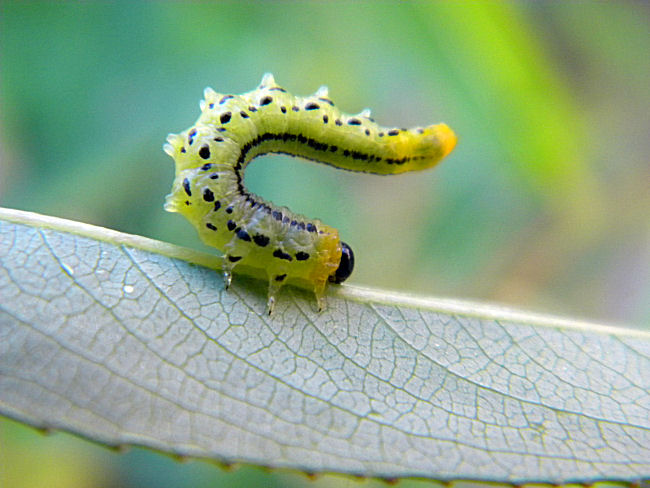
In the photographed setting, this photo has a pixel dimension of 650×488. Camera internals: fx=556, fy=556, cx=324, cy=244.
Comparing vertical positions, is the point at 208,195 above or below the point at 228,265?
above

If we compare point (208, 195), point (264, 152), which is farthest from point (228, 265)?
point (264, 152)

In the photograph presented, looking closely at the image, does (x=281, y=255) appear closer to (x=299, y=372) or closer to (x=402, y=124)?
(x=299, y=372)

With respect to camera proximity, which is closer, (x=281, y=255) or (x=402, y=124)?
(x=281, y=255)

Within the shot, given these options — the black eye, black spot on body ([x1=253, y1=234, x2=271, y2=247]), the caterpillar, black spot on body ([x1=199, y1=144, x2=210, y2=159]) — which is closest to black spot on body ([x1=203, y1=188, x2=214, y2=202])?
the caterpillar

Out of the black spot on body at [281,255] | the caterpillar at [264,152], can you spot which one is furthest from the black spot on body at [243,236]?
the black spot on body at [281,255]

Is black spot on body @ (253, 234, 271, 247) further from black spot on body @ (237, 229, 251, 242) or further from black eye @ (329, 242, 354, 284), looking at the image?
black eye @ (329, 242, 354, 284)

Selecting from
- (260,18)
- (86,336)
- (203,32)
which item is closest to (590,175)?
(260,18)

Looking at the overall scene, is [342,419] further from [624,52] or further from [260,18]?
[624,52]
